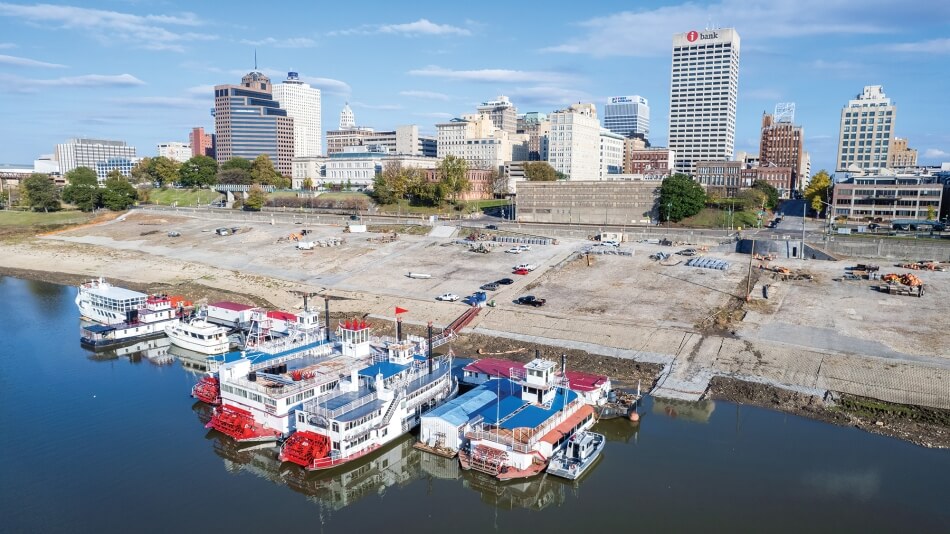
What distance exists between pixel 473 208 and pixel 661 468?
110 m

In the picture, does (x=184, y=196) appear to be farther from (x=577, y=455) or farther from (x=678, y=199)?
(x=577, y=455)

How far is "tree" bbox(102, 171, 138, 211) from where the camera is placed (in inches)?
5625

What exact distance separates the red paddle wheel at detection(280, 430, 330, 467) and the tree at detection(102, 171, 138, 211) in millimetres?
130276

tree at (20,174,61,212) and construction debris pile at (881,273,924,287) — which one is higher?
tree at (20,174,61,212)

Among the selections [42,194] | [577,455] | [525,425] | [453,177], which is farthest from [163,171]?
[577,455]

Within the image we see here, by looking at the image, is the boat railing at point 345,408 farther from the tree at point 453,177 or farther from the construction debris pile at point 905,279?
the tree at point 453,177

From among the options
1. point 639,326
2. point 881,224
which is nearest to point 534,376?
point 639,326

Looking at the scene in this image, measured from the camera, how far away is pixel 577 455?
35844 millimetres

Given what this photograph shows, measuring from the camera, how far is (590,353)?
175 feet

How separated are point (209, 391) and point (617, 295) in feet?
139

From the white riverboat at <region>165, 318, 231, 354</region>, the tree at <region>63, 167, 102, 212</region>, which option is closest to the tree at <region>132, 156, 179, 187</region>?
the tree at <region>63, 167, 102, 212</region>

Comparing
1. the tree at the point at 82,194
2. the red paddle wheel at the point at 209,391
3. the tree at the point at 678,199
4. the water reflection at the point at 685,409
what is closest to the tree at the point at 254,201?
the tree at the point at 82,194

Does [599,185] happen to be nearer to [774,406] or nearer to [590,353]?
[590,353]

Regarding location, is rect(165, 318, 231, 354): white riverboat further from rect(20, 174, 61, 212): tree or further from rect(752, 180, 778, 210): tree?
rect(752, 180, 778, 210): tree
